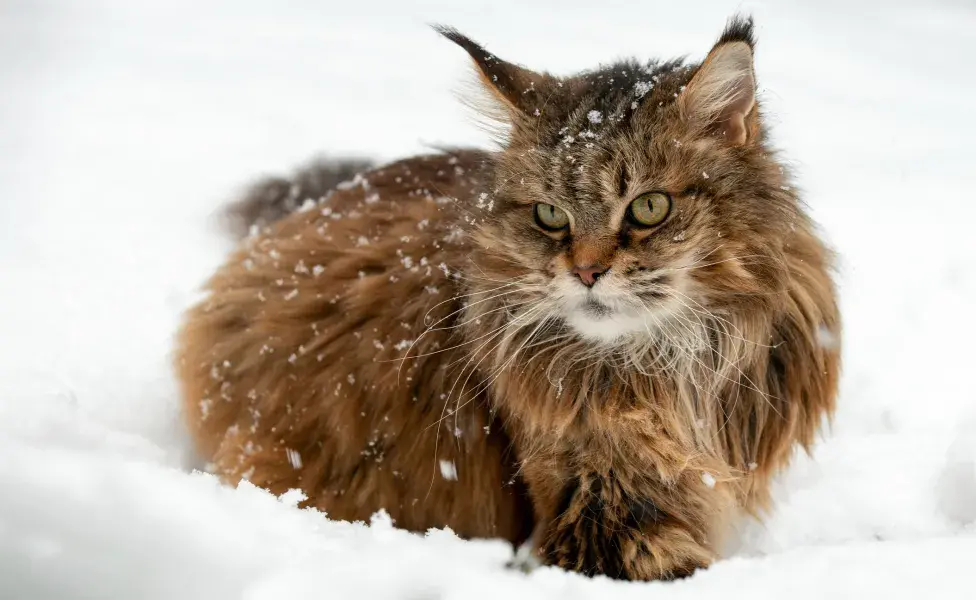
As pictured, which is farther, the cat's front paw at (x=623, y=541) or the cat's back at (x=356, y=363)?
the cat's back at (x=356, y=363)

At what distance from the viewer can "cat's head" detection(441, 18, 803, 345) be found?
1780mm

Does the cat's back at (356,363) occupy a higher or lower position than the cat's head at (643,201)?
lower

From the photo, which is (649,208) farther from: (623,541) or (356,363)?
(356,363)

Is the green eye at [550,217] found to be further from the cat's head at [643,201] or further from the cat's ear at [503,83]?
the cat's ear at [503,83]

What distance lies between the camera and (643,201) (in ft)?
5.92

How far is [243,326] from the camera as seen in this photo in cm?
264

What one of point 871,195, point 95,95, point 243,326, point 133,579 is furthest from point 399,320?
point 95,95

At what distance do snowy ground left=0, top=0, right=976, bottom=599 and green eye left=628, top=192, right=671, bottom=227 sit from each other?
0.49 m

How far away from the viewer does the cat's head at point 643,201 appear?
1.78 meters

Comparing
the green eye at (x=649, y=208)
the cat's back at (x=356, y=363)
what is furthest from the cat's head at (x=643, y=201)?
the cat's back at (x=356, y=363)

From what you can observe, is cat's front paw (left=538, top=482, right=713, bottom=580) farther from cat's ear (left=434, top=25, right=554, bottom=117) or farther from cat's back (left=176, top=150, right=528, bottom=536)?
cat's ear (left=434, top=25, right=554, bottom=117)

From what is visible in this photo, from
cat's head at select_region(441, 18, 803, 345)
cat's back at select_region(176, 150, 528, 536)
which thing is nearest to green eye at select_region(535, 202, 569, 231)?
cat's head at select_region(441, 18, 803, 345)

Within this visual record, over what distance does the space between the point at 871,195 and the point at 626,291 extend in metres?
3.32

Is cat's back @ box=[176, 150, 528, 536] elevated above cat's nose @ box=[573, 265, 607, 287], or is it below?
below
